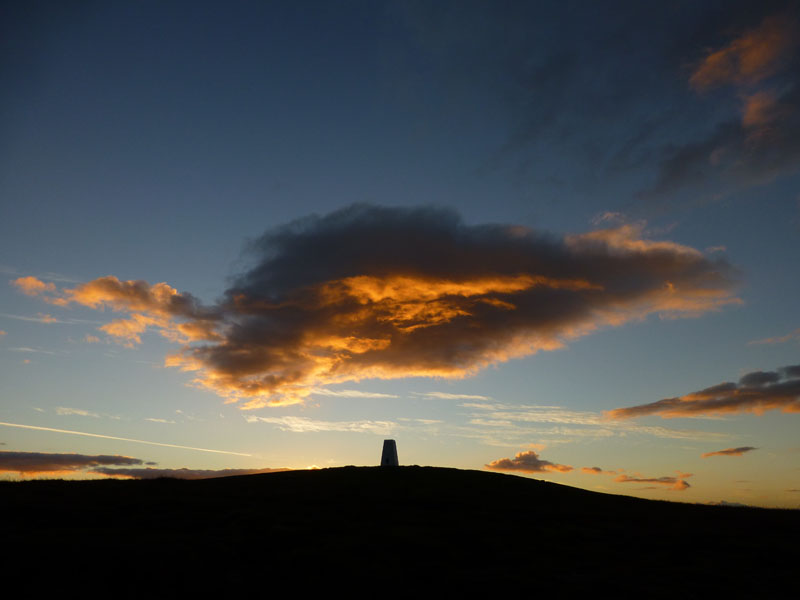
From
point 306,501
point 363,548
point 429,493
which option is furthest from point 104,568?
point 429,493

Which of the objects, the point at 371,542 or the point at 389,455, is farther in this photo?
the point at 389,455

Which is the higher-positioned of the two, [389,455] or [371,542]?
[389,455]

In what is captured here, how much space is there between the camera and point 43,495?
120 feet

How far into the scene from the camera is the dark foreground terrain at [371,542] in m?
21.9

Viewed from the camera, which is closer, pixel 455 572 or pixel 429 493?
pixel 455 572

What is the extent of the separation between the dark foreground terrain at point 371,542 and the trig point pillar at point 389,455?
10984 mm

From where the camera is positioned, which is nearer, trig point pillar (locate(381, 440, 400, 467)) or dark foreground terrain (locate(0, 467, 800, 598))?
dark foreground terrain (locate(0, 467, 800, 598))

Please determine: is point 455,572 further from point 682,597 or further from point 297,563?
point 682,597

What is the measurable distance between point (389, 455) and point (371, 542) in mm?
27683

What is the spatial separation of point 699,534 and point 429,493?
16960 millimetres

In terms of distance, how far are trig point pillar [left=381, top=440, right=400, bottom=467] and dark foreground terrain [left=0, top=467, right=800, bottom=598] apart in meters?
11.0

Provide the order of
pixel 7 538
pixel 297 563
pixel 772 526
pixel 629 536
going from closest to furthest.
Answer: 1. pixel 297 563
2. pixel 7 538
3. pixel 629 536
4. pixel 772 526

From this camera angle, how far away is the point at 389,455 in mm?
55062

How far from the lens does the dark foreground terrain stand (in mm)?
21906
